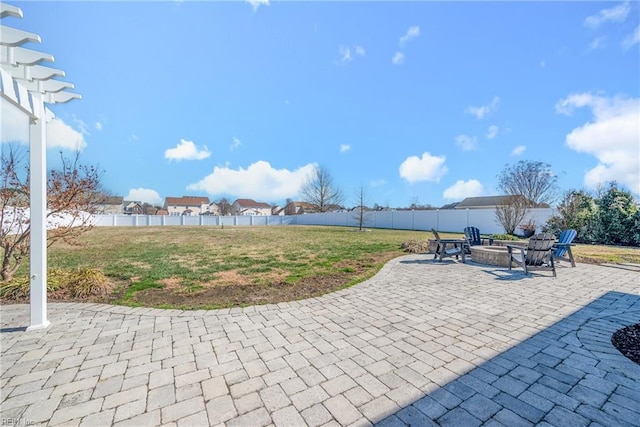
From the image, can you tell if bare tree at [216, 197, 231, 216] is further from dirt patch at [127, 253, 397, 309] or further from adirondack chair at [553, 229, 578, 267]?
adirondack chair at [553, 229, 578, 267]

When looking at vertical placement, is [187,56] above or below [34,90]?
above

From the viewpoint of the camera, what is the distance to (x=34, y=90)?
3215 mm

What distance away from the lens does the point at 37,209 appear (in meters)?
3.24

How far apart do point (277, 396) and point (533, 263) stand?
6.75 meters

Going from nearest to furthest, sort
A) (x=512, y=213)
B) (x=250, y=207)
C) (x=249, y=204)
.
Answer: (x=512, y=213) < (x=250, y=207) < (x=249, y=204)

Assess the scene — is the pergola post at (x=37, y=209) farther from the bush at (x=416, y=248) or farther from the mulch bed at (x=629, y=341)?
the bush at (x=416, y=248)

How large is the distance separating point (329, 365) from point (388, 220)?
27190mm

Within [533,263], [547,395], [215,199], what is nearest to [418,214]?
[533,263]

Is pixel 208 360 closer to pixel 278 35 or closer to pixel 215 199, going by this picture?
pixel 278 35

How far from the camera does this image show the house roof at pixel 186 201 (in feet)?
229

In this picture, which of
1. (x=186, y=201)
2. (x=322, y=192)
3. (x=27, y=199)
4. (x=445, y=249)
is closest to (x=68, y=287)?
(x=27, y=199)

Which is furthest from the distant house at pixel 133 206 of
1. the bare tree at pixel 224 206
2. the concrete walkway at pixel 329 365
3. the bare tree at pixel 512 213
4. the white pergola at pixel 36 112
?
the concrete walkway at pixel 329 365

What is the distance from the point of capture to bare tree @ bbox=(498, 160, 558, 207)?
22969 mm

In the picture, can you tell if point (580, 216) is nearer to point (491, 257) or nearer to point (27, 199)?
point (491, 257)
